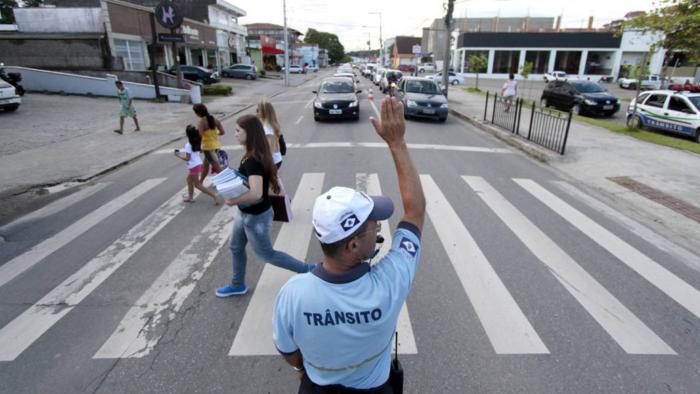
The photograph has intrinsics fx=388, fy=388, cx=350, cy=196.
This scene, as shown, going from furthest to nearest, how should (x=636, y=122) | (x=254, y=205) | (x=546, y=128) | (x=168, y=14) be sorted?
1. (x=168, y=14)
2. (x=636, y=122)
3. (x=546, y=128)
4. (x=254, y=205)

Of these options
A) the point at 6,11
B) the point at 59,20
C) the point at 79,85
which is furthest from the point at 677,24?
the point at 6,11

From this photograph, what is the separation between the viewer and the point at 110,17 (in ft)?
82.4

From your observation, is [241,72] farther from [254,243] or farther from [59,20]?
[254,243]

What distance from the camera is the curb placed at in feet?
32.9

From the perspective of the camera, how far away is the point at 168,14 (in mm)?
21344

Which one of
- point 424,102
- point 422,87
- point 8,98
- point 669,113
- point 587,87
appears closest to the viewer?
point 669,113

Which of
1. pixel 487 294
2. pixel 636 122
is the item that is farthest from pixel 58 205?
pixel 636 122

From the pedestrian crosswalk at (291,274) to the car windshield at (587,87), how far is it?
50.2ft

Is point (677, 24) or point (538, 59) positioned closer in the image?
point (677, 24)

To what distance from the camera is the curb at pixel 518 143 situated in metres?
10.0

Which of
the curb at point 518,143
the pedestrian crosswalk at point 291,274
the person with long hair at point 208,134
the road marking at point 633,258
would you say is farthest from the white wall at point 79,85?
the road marking at point 633,258

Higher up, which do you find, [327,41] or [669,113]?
[327,41]

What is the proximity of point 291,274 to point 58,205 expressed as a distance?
5186mm

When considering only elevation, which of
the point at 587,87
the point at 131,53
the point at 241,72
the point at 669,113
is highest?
the point at 131,53
